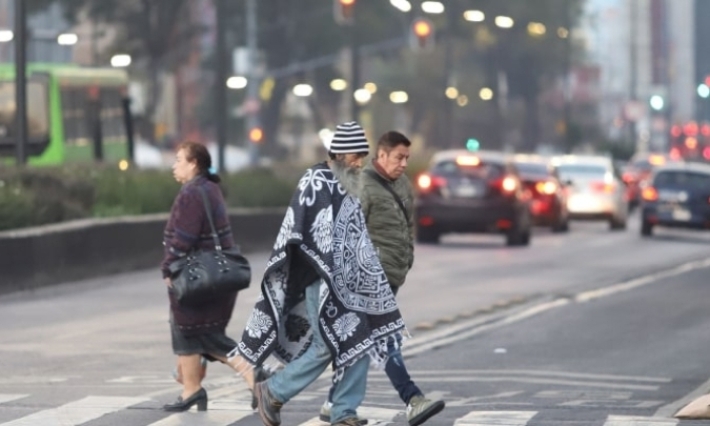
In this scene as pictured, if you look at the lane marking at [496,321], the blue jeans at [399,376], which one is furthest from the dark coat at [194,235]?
the lane marking at [496,321]

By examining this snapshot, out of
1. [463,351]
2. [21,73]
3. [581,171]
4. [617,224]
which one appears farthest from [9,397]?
[581,171]

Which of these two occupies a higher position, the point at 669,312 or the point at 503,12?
the point at 503,12

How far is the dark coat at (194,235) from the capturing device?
12.0m

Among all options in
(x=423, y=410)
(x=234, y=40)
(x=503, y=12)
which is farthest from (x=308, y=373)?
(x=503, y=12)

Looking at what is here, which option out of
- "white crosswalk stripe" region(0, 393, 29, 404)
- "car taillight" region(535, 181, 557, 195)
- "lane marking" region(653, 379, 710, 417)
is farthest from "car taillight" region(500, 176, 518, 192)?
"white crosswalk stripe" region(0, 393, 29, 404)

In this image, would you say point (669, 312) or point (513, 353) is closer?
point (513, 353)

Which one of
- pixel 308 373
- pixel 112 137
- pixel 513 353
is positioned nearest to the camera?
pixel 308 373

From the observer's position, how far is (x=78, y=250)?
23.6m

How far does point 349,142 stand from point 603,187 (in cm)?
3370

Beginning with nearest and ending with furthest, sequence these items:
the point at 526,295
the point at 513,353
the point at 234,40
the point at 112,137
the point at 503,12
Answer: the point at 513,353
the point at 526,295
the point at 112,137
the point at 234,40
the point at 503,12

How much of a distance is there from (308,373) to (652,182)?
30.5m

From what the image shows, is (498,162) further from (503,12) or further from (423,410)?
(503,12)

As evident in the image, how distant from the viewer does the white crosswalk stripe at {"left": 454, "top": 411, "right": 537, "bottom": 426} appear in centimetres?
1152

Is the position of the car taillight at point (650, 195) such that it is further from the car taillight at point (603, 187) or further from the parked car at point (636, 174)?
the parked car at point (636, 174)
